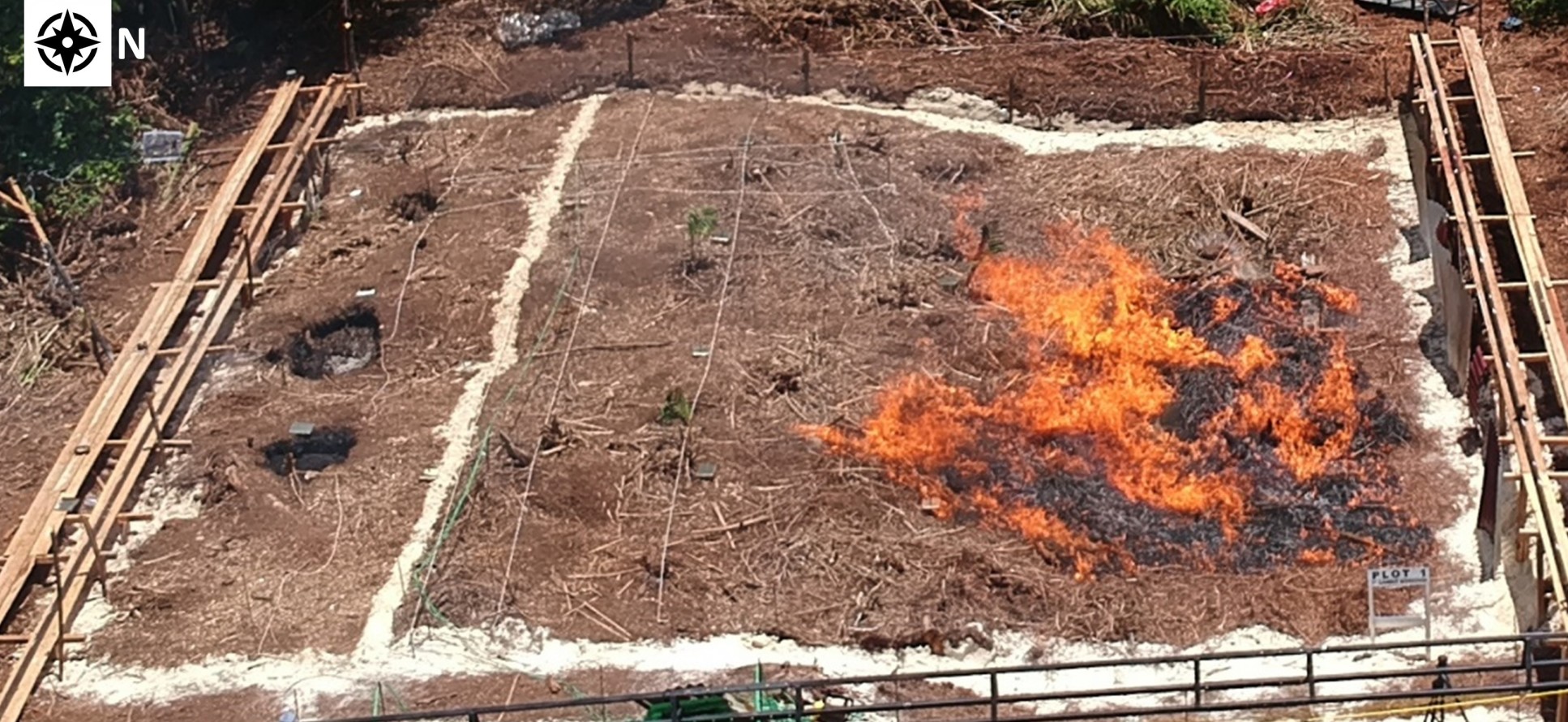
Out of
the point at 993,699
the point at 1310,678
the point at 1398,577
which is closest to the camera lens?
the point at 1310,678

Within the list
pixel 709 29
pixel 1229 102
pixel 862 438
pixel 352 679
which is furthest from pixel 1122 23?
pixel 352 679

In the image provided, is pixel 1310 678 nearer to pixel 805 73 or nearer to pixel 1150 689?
pixel 1150 689

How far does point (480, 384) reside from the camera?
23.3 m

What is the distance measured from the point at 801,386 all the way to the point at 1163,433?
14.4 feet

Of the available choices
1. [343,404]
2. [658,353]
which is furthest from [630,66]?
[343,404]

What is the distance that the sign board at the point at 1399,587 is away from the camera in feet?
59.1

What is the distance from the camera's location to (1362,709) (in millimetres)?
17828

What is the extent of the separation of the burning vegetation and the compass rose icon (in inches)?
585

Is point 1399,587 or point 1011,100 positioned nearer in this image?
point 1399,587

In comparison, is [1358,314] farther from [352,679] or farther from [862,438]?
[352,679]

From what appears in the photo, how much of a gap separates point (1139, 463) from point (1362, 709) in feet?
14.0

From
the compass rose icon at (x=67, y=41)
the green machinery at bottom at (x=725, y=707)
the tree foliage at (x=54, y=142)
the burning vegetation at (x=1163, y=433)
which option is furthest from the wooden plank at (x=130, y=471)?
the burning vegetation at (x=1163, y=433)

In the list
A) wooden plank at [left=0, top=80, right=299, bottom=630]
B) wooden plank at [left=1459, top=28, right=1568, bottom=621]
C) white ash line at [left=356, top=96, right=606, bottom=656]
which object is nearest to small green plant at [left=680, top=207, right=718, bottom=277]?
white ash line at [left=356, top=96, right=606, bottom=656]

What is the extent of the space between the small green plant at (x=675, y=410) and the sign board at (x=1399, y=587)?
802 centimetres
